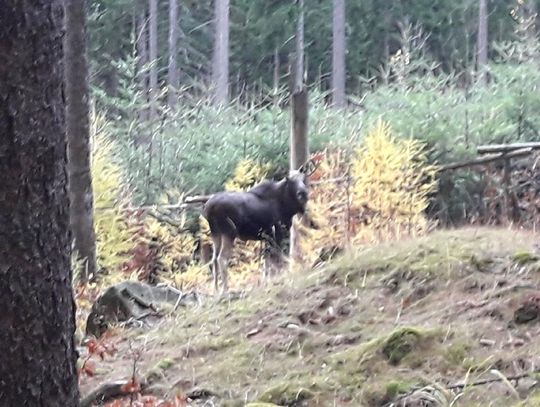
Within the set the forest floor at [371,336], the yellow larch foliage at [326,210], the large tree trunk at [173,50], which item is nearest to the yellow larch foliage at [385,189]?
the yellow larch foliage at [326,210]

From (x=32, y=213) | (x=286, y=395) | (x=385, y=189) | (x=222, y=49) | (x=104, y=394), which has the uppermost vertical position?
(x=222, y=49)

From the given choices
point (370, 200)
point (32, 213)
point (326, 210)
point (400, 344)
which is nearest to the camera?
point (32, 213)

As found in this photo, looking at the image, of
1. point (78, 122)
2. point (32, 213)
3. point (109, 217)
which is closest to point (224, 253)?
point (78, 122)

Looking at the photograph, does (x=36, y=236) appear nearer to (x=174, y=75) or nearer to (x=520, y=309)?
(x=520, y=309)

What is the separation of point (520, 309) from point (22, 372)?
3691mm

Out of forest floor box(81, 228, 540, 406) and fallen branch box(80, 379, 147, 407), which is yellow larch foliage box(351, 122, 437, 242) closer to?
forest floor box(81, 228, 540, 406)

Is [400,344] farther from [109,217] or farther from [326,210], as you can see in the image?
[109,217]

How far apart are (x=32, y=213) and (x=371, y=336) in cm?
339

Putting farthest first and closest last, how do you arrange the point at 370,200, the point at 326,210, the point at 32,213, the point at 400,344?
the point at 326,210 → the point at 370,200 → the point at 400,344 → the point at 32,213

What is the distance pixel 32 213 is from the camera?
10.5 feet

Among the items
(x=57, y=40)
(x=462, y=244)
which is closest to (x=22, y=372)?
(x=57, y=40)

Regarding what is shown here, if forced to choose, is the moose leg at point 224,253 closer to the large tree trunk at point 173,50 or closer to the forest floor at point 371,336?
the forest floor at point 371,336

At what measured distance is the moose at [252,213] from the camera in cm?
1020

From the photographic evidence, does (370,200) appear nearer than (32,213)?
No
